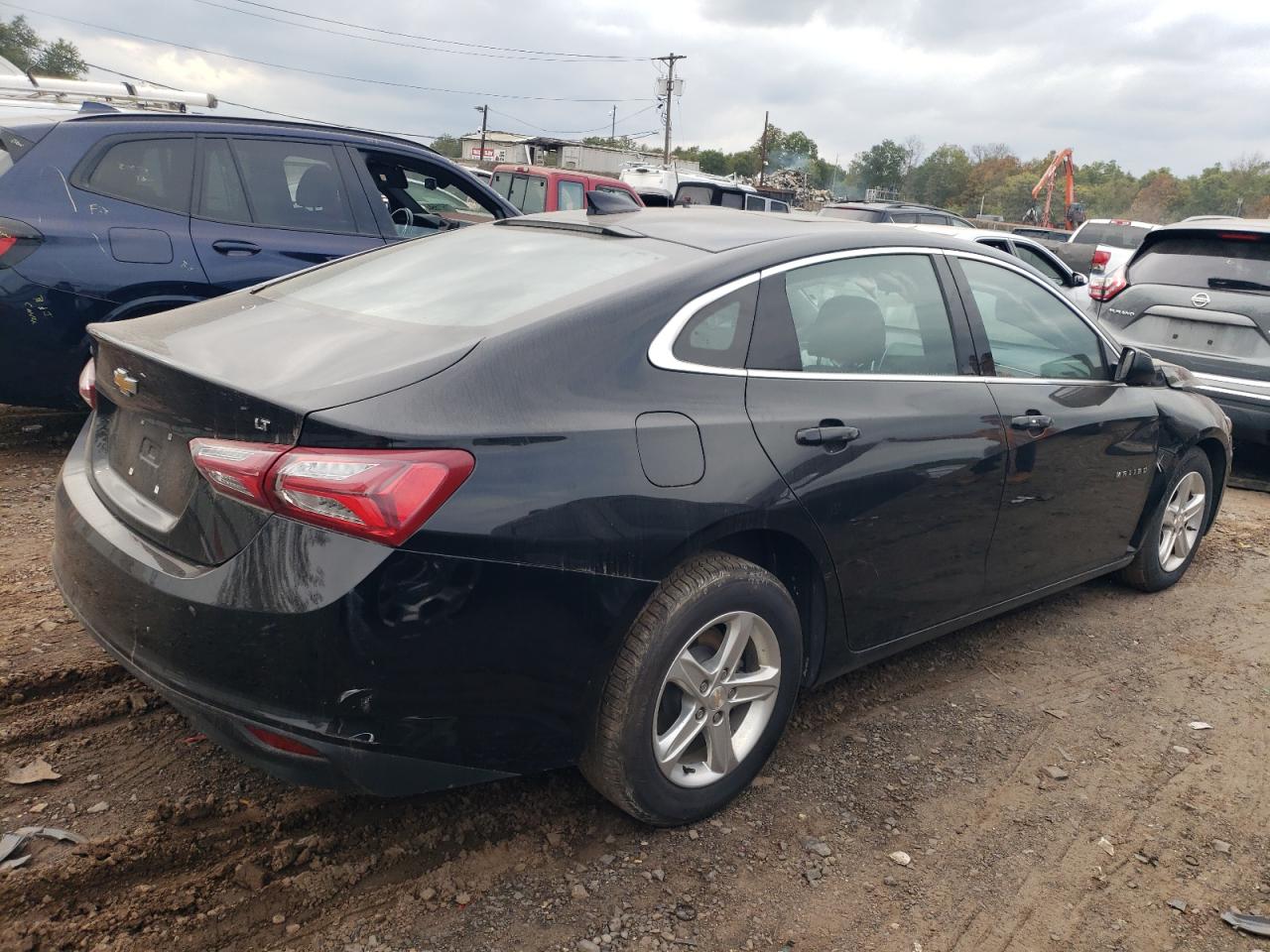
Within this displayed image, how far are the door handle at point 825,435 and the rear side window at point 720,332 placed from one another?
27cm

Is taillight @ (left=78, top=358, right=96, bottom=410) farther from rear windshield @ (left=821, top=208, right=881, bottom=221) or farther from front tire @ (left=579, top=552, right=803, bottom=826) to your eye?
rear windshield @ (left=821, top=208, right=881, bottom=221)

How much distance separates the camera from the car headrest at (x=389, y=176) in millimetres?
6746

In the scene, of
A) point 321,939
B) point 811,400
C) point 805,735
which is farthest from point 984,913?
point 321,939

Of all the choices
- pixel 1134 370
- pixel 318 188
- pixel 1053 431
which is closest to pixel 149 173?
pixel 318 188

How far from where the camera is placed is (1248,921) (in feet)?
8.45

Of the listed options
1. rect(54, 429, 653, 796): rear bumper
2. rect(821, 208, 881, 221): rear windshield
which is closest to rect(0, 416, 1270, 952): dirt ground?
rect(54, 429, 653, 796): rear bumper

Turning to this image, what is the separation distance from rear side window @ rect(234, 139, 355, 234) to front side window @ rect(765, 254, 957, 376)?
3.68 metres

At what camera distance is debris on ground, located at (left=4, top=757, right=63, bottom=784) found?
8.95 feet

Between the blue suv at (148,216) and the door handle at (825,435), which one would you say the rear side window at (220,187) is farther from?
the door handle at (825,435)

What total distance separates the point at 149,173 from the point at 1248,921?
18.3ft

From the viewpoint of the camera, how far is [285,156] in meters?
5.72

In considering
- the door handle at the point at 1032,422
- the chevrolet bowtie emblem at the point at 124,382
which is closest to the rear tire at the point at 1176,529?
the door handle at the point at 1032,422

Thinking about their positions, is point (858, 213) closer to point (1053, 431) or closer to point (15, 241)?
point (1053, 431)

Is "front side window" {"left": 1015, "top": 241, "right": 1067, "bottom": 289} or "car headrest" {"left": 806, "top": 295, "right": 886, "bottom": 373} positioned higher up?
"car headrest" {"left": 806, "top": 295, "right": 886, "bottom": 373}
